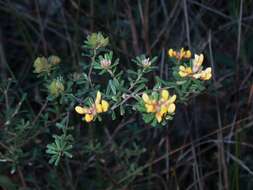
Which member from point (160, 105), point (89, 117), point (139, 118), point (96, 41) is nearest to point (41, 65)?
point (96, 41)

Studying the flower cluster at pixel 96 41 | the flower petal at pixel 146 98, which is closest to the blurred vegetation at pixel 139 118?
the flower cluster at pixel 96 41

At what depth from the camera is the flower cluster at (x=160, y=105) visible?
1074 millimetres

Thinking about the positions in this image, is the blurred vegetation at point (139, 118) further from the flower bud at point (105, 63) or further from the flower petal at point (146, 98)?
the flower petal at point (146, 98)

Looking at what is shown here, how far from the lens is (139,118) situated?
66.4 inches

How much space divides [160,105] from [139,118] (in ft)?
1.98

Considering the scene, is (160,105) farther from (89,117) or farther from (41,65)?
(41,65)

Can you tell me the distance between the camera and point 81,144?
1.57 metres

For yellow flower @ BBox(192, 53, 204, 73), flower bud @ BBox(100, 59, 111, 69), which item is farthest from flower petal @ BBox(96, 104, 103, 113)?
yellow flower @ BBox(192, 53, 204, 73)

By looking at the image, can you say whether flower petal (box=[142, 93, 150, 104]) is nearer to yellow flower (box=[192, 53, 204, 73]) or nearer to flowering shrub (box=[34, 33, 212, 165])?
flowering shrub (box=[34, 33, 212, 165])

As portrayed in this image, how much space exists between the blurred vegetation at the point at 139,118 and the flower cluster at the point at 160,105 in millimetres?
359

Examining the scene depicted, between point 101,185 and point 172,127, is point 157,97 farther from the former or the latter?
point 172,127

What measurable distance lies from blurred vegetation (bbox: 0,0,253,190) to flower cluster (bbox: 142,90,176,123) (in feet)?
1.18

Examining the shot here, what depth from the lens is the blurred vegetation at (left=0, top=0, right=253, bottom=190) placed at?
1.50 m

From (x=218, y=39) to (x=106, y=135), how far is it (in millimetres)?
563
